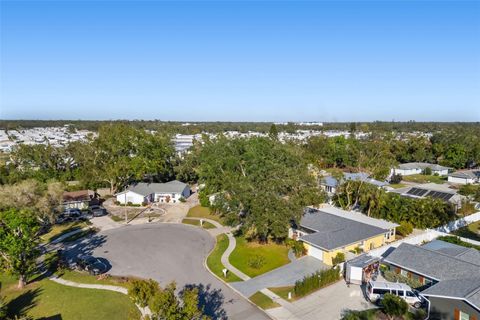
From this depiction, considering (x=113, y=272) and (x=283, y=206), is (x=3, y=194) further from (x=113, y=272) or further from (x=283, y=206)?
(x=283, y=206)

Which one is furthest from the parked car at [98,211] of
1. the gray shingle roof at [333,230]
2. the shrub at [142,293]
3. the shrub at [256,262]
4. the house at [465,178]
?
the house at [465,178]

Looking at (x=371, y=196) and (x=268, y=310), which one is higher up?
(x=371, y=196)

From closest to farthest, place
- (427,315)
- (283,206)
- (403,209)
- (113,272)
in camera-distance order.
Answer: (427,315), (113,272), (283,206), (403,209)

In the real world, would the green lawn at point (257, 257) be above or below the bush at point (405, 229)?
below

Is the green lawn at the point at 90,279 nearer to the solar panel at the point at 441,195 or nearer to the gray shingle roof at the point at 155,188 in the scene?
the gray shingle roof at the point at 155,188

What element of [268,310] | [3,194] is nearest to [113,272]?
[268,310]

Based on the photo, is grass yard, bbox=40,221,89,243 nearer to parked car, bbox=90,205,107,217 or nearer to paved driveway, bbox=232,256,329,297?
parked car, bbox=90,205,107,217

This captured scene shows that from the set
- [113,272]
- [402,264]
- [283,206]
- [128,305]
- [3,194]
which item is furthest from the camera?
[3,194]
